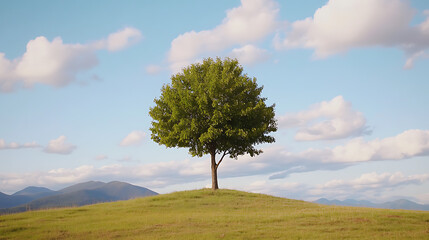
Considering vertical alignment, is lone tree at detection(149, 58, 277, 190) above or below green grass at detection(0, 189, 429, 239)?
above

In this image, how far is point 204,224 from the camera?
2834 cm

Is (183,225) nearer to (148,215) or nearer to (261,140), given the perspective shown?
(148,215)

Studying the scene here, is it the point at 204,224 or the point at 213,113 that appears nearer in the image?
the point at 204,224

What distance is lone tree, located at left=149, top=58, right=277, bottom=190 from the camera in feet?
159

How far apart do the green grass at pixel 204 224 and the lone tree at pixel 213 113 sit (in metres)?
12.1

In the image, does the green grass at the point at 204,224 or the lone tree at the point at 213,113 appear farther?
the lone tree at the point at 213,113

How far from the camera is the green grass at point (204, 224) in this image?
2467 centimetres

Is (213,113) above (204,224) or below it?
above

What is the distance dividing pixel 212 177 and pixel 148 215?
18.7 m

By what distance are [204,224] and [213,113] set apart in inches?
893

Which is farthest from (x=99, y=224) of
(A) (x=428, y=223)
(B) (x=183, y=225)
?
(A) (x=428, y=223)

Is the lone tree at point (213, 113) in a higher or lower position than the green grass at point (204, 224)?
higher

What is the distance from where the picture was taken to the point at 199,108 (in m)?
48.6

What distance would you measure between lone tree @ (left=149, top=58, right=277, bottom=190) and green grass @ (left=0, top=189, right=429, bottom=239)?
12119 millimetres
